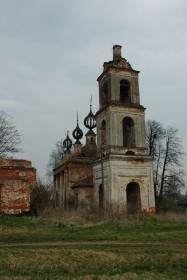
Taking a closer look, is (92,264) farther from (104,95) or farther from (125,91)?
(125,91)

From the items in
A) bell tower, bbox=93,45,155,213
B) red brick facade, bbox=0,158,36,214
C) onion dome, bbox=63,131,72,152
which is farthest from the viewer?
onion dome, bbox=63,131,72,152

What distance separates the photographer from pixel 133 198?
75.5ft

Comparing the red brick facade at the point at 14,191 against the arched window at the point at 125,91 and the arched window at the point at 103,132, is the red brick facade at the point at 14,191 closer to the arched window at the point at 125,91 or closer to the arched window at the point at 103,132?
the arched window at the point at 103,132

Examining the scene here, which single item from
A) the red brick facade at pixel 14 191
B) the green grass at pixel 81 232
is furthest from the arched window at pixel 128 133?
the red brick facade at pixel 14 191

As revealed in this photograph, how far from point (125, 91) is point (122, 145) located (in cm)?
472

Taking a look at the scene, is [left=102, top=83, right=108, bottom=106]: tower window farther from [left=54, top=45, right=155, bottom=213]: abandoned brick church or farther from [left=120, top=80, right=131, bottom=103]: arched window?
[left=120, top=80, right=131, bottom=103]: arched window

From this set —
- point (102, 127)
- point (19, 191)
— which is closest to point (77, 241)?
point (19, 191)

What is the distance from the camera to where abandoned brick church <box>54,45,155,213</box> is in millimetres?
21969

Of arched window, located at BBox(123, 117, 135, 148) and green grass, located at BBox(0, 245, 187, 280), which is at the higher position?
arched window, located at BBox(123, 117, 135, 148)

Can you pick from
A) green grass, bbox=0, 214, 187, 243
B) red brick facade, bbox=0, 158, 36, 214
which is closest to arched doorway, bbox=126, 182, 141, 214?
green grass, bbox=0, 214, 187, 243

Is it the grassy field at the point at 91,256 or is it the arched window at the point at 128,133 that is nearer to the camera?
the grassy field at the point at 91,256

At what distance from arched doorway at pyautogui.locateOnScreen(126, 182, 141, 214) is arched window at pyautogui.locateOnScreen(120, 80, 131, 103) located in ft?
20.9

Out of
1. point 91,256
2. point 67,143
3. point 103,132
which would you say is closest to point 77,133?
point 67,143

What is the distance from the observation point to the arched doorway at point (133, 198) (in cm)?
2164
